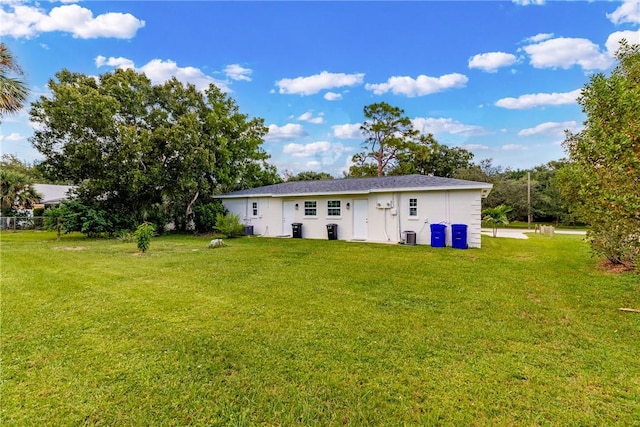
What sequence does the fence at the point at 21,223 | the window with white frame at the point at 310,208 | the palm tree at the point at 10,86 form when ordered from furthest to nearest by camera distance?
the fence at the point at 21,223 < the window with white frame at the point at 310,208 < the palm tree at the point at 10,86

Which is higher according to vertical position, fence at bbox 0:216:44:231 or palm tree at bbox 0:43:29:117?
palm tree at bbox 0:43:29:117

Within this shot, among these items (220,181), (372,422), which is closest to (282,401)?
(372,422)

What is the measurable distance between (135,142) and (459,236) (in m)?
14.8

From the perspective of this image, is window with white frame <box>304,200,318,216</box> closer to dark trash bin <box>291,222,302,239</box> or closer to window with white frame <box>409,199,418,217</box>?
dark trash bin <box>291,222,302,239</box>

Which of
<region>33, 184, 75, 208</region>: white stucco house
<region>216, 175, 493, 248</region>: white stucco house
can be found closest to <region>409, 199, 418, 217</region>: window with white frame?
<region>216, 175, 493, 248</region>: white stucco house

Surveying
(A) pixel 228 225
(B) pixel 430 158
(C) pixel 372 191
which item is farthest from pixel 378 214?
(B) pixel 430 158

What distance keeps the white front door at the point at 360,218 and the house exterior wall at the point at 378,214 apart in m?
0.09

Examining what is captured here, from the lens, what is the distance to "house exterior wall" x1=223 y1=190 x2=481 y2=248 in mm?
11578

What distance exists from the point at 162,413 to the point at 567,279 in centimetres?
780

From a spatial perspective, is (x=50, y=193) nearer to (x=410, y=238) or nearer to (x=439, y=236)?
(x=410, y=238)

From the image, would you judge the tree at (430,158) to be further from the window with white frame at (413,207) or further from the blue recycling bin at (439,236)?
the blue recycling bin at (439,236)

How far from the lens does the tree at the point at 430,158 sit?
2841 cm

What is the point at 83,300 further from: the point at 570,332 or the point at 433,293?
the point at 570,332

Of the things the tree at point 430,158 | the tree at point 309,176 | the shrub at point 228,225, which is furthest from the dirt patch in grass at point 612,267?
the tree at point 309,176
